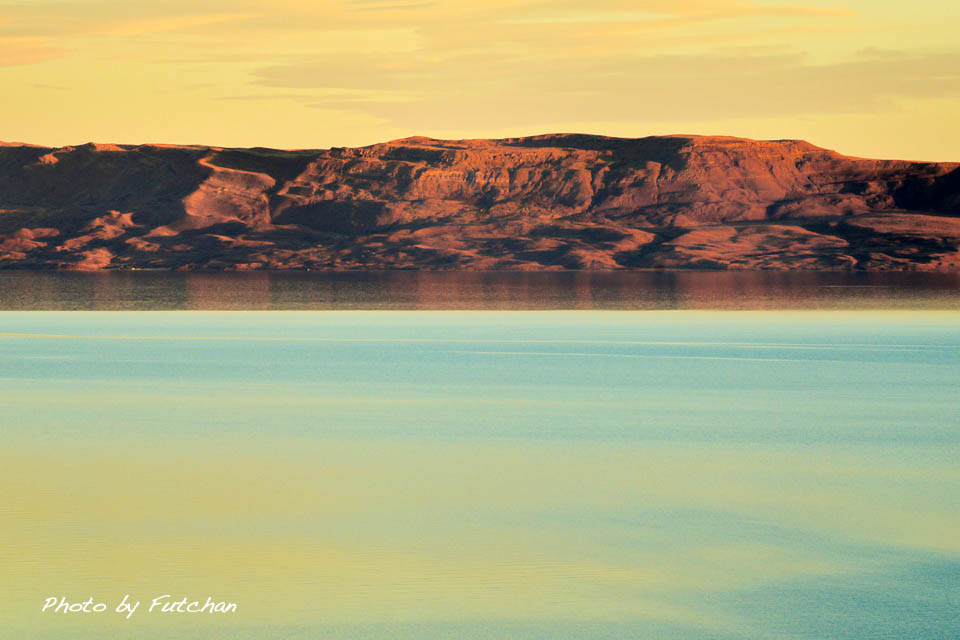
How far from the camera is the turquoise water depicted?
1191 centimetres

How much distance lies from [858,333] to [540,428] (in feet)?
103

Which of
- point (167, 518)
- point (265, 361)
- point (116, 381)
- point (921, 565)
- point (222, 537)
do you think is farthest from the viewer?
point (265, 361)

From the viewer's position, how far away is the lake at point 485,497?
1191cm

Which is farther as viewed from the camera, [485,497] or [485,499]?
[485,497]

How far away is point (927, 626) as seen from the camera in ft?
37.3

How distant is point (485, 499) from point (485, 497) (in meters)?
0.13

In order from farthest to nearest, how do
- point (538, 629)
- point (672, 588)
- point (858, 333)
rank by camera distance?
point (858, 333), point (672, 588), point (538, 629)

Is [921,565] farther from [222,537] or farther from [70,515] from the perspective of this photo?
[70,515]

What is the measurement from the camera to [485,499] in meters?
16.9

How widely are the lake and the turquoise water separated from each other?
49 mm

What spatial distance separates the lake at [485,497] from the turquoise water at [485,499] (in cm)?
5

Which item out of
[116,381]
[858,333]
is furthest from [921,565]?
[858,333]

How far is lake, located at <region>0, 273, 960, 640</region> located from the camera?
1191 centimetres

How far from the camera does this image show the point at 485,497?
17.1 m
